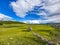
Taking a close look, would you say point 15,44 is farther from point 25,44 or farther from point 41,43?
point 41,43

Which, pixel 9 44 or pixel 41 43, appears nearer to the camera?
pixel 9 44

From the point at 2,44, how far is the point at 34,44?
8.87m

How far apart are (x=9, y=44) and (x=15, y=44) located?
167 cm

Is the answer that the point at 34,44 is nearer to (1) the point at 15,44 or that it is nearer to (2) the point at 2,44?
(1) the point at 15,44

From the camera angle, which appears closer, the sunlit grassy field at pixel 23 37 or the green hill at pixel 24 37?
the sunlit grassy field at pixel 23 37

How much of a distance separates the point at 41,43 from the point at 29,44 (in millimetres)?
4291

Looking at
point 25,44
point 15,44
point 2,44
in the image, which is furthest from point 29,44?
point 2,44

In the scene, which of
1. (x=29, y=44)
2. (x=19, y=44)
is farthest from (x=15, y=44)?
(x=29, y=44)

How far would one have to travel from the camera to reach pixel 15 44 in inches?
1668

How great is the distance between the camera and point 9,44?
1681 inches

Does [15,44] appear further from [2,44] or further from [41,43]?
[41,43]

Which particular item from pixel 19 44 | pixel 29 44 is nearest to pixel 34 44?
pixel 29 44

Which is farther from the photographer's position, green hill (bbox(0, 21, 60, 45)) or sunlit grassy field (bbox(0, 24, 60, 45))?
green hill (bbox(0, 21, 60, 45))

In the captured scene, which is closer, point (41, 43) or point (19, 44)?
point (19, 44)
